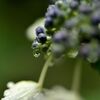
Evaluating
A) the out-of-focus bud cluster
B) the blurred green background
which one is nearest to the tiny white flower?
the out-of-focus bud cluster

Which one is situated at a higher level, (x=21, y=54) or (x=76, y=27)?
(x=21, y=54)

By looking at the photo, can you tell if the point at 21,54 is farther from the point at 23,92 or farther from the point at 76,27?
the point at 76,27

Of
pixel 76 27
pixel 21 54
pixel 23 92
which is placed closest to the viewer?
pixel 76 27

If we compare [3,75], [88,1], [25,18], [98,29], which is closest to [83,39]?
[98,29]

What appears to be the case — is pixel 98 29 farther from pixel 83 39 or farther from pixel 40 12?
pixel 40 12

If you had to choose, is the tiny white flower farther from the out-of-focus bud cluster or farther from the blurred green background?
the blurred green background

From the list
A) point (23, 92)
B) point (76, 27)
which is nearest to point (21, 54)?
point (23, 92)
